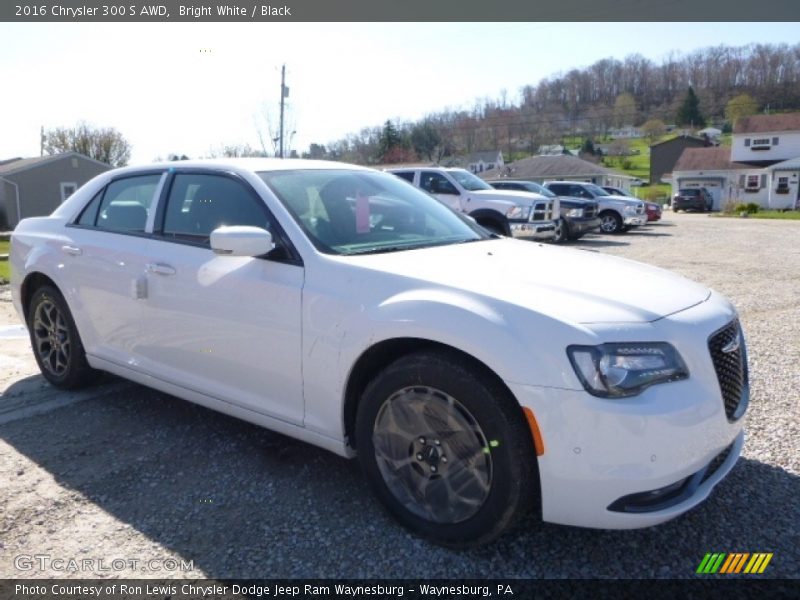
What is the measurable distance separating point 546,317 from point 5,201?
147ft

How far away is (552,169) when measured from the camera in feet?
Answer: 189

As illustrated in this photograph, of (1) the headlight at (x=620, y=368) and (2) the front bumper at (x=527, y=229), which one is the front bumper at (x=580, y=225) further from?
(1) the headlight at (x=620, y=368)

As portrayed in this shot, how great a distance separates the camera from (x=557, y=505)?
241 centimetres

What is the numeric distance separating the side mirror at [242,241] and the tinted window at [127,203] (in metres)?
1.23

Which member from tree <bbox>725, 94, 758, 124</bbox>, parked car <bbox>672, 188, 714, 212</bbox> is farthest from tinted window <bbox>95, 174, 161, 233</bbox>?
tree <bbox>725, 94, 758, 124</bbox>

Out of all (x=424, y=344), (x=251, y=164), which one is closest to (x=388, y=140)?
(x=251, y=164)

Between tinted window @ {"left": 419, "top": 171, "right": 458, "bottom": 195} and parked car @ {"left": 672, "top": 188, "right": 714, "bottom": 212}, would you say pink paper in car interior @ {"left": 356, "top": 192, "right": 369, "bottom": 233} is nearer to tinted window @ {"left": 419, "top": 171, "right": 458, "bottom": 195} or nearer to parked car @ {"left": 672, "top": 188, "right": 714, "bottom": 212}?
tinted window @ {"left": 419, "top": 171, "right": 458, "bottom": 195}

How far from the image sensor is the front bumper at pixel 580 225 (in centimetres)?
1680

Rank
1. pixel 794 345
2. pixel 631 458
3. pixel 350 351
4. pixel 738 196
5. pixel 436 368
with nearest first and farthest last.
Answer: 1. pixel 631 458
2. pixel 436 368
3. pixel 350 351
4. pixel 794 345
5. pixel 738 196

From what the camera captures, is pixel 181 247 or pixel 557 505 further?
pixel 181 247

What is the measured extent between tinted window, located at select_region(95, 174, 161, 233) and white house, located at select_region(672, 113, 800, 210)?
51.5 m

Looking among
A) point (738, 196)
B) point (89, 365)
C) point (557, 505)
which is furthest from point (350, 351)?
point (738, 196)

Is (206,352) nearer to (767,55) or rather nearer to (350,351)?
(350,351)

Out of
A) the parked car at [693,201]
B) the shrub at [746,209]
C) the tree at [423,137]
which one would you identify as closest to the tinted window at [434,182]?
the shrub at [746,209]
